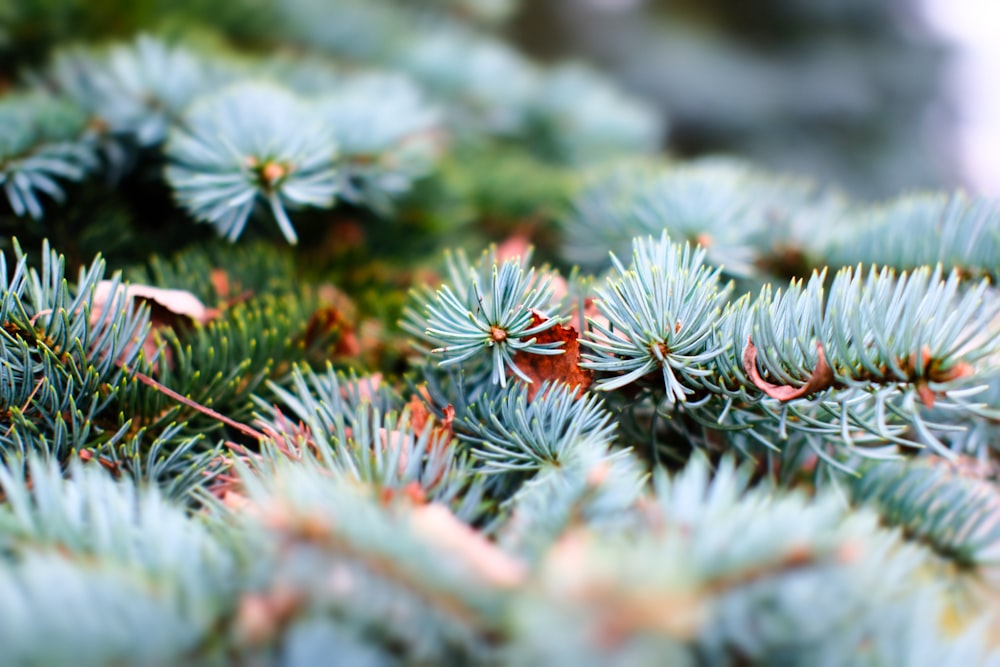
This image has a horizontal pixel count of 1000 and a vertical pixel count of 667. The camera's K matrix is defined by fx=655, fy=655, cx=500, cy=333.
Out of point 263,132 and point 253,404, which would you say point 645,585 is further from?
point 263,132

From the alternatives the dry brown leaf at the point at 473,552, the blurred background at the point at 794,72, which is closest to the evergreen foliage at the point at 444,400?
the dry brown leaf at the point at 473,552

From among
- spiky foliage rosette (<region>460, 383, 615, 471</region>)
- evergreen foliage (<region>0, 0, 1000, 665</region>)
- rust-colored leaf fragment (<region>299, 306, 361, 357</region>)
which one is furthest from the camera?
rust-colored leaf fragment (<region>299, 306, 361, 357</region>)

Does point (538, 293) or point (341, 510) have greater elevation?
point (538, 293)

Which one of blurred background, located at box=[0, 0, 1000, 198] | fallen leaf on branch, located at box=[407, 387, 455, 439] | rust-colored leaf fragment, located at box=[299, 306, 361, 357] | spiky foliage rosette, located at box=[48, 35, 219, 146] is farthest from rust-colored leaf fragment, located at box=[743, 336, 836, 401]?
blurred background, located at box=[0, 0, 1000, 198]

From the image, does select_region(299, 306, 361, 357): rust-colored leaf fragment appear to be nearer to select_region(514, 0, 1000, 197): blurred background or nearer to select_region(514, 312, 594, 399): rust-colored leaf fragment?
select_region(514, 312, 594, 399): rust-colored leaf fragment

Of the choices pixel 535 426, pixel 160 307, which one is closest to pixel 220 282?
pixel 160 307

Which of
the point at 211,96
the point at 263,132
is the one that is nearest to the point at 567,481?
the point at 263,132

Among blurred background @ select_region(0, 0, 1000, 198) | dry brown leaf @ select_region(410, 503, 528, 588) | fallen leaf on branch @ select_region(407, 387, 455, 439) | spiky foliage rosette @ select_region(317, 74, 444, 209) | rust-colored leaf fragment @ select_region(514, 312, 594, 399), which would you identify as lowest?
dry brown leaf @ select_region(410, 503, 528, 588)

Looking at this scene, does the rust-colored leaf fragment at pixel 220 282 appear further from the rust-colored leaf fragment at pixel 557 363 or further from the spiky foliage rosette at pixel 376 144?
the rust-colored leaf fragment at pixel 557 363
